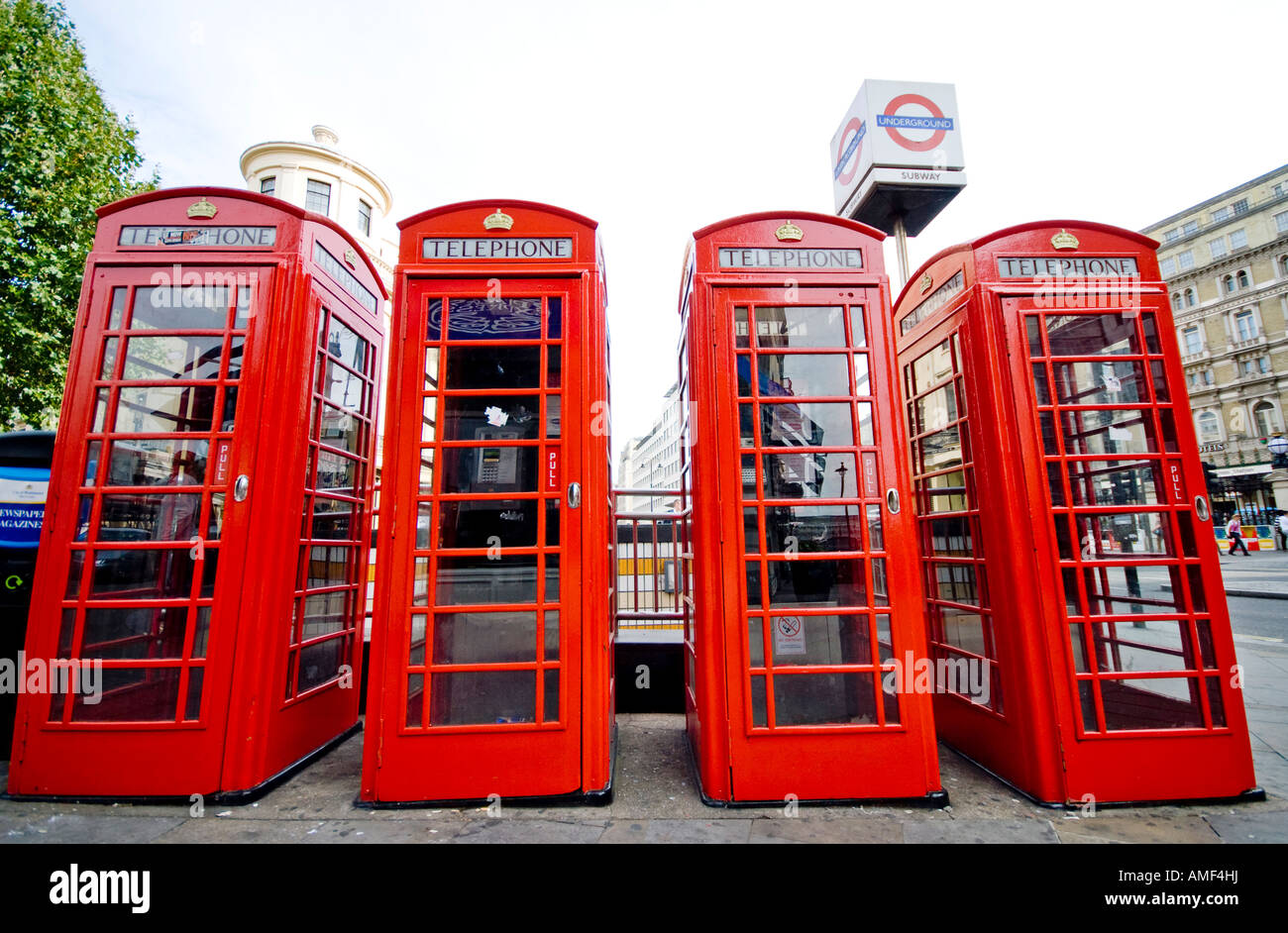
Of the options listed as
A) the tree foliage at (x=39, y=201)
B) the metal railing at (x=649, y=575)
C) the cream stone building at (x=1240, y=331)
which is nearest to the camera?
the metal railing at (x=649, y=575)

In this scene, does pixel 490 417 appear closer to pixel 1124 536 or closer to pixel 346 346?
pixel 346 346

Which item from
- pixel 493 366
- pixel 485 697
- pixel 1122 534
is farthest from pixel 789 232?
pixel 485 697

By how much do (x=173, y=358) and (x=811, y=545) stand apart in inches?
165

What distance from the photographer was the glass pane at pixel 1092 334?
340 centimetres

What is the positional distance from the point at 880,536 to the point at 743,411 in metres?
1.05

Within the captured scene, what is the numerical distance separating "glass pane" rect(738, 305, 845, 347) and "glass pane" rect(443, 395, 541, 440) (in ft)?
4.75

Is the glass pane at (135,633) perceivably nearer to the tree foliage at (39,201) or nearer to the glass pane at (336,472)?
the glass pane at (336,472)

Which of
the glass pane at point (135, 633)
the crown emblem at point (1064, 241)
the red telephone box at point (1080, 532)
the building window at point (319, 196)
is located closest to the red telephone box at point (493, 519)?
the glass pane at point (135, 633)

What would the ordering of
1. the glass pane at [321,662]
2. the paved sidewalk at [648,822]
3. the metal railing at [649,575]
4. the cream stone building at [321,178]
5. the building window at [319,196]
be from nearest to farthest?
the paved sidewalk at [648,822] → the glass pane at [321,662] → the metal railing at [649,575] → the cream stone building at [321,178] → the building window at [319,196]

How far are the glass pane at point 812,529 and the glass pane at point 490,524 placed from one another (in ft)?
4.20

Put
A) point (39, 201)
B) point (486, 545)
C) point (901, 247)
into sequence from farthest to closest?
point (39, 201)
point (901, 247)
point (486, 545)

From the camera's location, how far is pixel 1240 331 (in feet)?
103

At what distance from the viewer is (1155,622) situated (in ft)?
10.4
